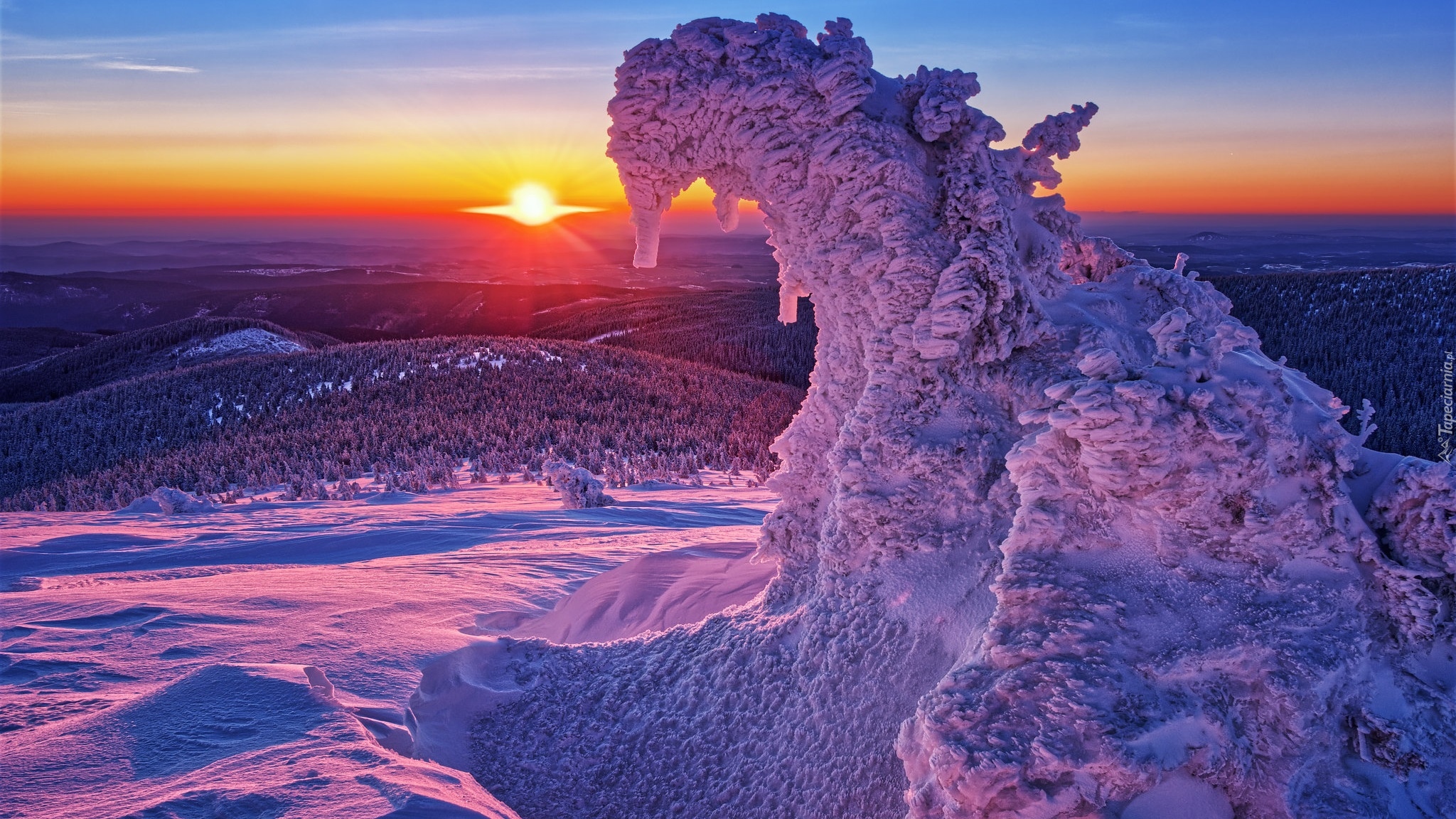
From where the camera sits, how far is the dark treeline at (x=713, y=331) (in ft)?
110

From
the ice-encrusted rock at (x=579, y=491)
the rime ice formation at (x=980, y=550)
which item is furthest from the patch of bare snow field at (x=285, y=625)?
the rime ice formation at (x=980, y=550)

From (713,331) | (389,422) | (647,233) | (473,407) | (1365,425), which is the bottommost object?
(389,422)

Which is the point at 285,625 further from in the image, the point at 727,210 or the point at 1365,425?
the point at 1365,425

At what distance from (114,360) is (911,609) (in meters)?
38.6

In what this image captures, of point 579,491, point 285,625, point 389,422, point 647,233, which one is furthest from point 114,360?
point 647,233

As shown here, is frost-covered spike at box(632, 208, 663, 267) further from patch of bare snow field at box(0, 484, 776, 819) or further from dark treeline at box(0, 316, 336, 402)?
dark treeline at box(0, 316, 336, 402)

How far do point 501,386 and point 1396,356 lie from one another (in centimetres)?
2219

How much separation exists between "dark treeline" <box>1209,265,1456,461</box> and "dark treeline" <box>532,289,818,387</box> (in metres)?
14.7

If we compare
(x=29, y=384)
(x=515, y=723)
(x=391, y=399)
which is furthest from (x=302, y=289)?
(x=515, y=723)

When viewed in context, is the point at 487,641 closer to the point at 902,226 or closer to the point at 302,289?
the point at 902,226

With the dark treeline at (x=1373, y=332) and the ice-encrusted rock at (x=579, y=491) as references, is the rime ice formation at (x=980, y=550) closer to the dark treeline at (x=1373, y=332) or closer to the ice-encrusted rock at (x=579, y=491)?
the ice-encrusted rock at (x=579, y=491)

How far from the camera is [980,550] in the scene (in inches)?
114

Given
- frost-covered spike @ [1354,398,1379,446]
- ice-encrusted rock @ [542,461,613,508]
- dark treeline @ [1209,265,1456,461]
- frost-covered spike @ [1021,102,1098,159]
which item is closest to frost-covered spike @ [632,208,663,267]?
frost-covered spike @ [1021,102,1098,159]

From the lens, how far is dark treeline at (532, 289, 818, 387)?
3344 centimetres
